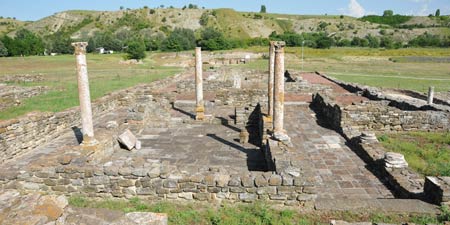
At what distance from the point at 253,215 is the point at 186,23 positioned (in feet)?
450

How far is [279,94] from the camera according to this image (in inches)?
357

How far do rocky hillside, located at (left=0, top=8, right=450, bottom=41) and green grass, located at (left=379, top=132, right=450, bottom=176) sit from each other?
4478 inches

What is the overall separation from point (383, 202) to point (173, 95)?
43.9 feet

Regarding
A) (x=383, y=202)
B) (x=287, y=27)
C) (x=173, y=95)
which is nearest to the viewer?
(x=383, y=202)

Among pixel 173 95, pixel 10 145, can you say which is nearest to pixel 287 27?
pixel 173 95

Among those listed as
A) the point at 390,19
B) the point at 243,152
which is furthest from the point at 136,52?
the point at 390,19

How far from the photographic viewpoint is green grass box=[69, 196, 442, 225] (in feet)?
17.6

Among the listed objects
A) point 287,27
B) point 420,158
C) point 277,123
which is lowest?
point 420,158

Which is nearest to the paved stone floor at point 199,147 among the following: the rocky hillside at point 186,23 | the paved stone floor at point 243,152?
the paved stone floor at point 243,152

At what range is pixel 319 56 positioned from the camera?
6000 centimetres

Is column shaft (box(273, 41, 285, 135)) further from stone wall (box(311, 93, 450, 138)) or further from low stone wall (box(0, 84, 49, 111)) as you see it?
low stone wall (box(0, 84, 49, 111))

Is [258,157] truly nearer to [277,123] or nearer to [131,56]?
[277,123]

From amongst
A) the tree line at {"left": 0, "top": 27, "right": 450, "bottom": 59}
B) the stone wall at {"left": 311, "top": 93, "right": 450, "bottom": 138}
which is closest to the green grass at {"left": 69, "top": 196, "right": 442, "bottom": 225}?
the stone wall at {"left": 311, "top": 93, "right": 450, "bottom": 138}

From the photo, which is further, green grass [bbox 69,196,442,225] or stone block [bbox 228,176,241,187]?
stone block [bbox 228,176,241,187]
